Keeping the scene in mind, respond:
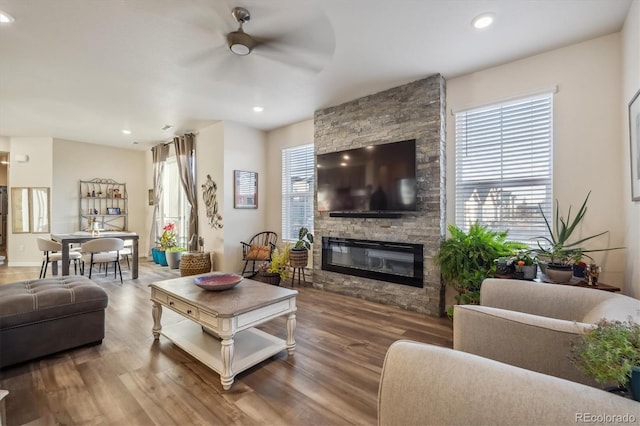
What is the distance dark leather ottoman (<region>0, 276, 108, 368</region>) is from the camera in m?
2.15

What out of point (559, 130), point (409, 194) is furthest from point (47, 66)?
point (559, 130)

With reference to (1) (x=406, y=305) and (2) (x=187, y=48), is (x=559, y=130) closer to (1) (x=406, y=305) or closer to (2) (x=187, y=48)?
(1) (x=406, y=305)

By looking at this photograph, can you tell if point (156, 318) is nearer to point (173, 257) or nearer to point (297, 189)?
point (297, 189)

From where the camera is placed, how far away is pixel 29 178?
20.3 ft

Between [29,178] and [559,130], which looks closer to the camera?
[559,130]

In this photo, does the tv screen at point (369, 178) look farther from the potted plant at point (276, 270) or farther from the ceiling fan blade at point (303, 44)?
the ceiling fan blade at point (303, 44)

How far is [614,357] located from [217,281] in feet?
8.20

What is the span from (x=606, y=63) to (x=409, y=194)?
2072 mm

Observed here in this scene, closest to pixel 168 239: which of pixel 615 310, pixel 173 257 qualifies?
pixel 173 257

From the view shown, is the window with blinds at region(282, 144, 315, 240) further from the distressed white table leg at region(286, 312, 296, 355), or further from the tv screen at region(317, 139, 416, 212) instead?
the distressed white table leg at region(286, 312, 296, 355)

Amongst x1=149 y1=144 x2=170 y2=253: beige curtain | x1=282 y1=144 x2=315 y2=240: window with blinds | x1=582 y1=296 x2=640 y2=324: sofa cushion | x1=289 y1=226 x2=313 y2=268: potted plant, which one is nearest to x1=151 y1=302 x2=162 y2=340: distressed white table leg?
x1=289 y1=226 x2=313 y2=268: potted plant

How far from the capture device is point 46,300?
7.55 ft

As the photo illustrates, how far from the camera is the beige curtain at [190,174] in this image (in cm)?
561

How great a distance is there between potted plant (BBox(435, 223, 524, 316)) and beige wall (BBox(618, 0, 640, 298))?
748 millimetres
